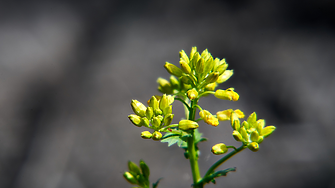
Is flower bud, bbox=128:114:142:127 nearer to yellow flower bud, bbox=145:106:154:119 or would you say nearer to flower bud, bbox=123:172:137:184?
yellow flower bud, bbox=145:106:154:119

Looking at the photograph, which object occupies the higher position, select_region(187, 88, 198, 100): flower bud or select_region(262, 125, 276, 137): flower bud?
select_region(187, 88, 198, 100): flower bud

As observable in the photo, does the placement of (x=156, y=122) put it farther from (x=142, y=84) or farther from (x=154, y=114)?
(x=142, y=84)

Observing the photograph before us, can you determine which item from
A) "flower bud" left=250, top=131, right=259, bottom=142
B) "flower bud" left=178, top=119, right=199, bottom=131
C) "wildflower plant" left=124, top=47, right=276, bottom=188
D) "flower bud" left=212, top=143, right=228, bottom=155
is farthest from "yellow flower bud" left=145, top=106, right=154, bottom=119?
"flower bud" left=250, top=131, right=259, bottom=142

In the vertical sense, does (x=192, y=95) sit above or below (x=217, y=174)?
above

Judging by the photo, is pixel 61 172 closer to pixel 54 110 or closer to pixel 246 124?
pixel 54 110

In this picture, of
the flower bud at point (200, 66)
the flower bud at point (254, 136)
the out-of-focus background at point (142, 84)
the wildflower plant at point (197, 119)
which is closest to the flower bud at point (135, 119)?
the wildflower plant at point (197, 119)

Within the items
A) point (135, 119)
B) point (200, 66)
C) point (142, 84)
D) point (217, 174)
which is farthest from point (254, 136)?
point (142, 84)

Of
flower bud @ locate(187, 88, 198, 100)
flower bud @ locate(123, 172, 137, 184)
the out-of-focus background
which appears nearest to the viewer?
flower bud @ locate(187, 88, 198, 100)

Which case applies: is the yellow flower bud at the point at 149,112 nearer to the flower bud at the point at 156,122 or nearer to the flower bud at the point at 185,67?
the flower bud at the point at 156,122
